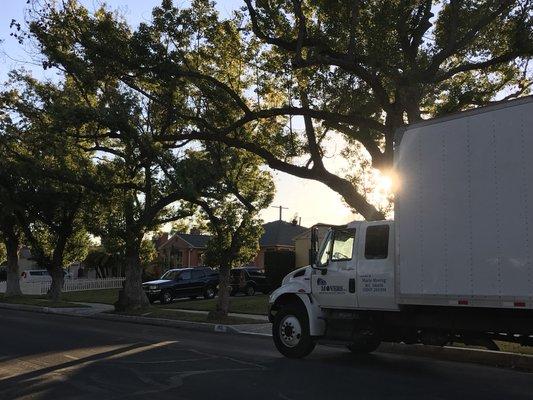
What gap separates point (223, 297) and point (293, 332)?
28.5 feet

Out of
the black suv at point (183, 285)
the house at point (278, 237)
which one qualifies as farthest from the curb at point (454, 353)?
the house at point (278, 237)

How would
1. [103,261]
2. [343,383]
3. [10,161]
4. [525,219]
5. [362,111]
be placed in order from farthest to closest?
1. [103,261]
2. [10,161]
3. [362,111]
4. [343,383]
5. [525,219]

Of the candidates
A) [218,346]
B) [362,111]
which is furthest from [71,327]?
[362,111]

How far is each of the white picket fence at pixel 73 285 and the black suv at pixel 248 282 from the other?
1548 cm

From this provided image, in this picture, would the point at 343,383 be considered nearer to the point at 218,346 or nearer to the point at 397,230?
the point at 397,230

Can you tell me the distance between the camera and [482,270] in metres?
8.44

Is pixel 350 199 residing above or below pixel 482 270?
above

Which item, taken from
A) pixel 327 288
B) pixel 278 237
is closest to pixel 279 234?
pixel 278 237

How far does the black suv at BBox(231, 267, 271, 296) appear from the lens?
34.9 meters

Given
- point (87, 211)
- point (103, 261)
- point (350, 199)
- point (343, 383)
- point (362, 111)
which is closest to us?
point (343, 383)

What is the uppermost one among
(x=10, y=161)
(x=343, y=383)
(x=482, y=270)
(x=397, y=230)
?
(x=10, y=161)

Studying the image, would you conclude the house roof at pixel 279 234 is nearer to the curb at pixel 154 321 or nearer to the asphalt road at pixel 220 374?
the curb at pixel 154 321

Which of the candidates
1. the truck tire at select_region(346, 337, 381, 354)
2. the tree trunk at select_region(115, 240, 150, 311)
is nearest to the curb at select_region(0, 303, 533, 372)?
the truck tire at select_region(346, 337, 381, 354)

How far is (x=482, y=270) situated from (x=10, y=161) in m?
24.6
